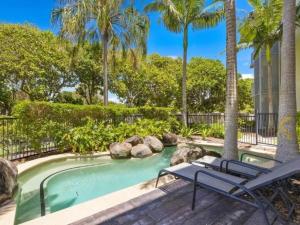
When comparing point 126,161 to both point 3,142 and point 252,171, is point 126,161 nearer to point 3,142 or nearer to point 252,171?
point 3,142

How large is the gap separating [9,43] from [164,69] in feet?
52.0

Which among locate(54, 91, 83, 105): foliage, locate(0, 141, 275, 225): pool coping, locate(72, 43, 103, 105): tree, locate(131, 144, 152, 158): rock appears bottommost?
locate(131, 144, 152, 158): rock

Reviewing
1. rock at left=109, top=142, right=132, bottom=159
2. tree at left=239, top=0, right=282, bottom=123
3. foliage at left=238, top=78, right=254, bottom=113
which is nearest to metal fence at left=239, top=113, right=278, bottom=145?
tree at left=239, top=0, right=282, bottom=123

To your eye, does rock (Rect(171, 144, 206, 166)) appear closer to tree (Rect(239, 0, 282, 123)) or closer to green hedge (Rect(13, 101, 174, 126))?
green hedge (Rect(13, 101, 174, 126))

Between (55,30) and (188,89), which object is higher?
(55,30)

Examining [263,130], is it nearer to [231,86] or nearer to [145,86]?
[231,86]

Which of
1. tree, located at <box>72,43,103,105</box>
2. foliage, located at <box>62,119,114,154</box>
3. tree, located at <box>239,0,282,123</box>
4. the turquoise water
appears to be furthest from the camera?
tree, located at <box>72,43,103,105</box>

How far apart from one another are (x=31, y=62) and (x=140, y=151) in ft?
47.6

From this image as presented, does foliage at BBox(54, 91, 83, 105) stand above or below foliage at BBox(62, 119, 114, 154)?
above

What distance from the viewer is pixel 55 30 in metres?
11.7

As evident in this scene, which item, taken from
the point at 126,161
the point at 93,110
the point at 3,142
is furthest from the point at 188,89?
the point at 3,142

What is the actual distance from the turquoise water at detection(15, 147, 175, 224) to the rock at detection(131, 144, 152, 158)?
10.8 inches

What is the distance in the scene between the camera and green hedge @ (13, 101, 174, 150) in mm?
8117

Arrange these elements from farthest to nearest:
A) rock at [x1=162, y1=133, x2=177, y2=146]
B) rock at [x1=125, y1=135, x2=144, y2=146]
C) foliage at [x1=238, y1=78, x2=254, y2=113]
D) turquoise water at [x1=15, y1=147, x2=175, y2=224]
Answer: foliage at [x1=238, y1=78, x2=254, y2=113] < rock at [x1=162, y1=133, x2=177, y2=146] < rock at [x1=125, y1=135, x2=144, y2=146] < turquoise water at [x1=15, y1=147, x2=175, y2=224]
